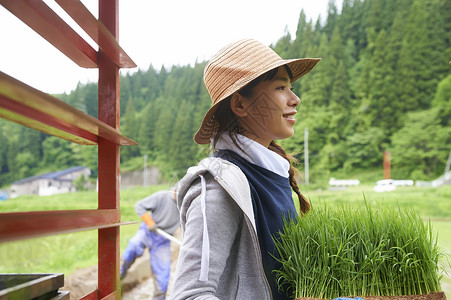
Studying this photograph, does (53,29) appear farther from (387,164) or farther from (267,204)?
(387,164)

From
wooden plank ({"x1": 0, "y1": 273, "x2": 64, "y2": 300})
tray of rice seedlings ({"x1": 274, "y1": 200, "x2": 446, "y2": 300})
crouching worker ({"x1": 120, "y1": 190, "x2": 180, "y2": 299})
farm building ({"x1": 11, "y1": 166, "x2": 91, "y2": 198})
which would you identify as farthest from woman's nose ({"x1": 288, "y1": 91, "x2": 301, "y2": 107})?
farm building ({"x1": 11, "y1": 166, "x2": 91, "y2": 198})

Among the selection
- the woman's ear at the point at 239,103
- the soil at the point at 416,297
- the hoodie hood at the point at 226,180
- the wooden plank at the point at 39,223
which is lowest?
the soil at the point at 416,297

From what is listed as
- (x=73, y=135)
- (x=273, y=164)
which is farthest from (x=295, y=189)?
(x=73, y=135)

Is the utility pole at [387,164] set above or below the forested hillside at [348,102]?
below

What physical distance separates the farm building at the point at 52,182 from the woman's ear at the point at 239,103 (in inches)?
882

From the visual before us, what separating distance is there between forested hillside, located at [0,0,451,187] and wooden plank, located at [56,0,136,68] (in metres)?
17.1

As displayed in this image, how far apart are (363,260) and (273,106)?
35cm

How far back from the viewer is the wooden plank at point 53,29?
Answer: 0.52 metres

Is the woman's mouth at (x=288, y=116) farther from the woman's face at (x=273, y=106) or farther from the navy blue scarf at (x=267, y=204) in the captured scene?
the navy blue scarf at (x=267, y=204)

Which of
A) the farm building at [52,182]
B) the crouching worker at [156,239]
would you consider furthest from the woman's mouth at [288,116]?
the farm building at [52,182]

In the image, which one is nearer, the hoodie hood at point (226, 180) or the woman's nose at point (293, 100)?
the hoodie hood at point (226, 180)

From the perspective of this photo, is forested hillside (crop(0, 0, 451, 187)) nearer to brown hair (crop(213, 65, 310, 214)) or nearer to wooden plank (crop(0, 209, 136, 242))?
brown hair (crop(213, 65, 310, 214))

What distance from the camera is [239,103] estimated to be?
0.80 meters

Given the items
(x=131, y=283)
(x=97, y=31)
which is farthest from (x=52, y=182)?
(x=97, y=31)
